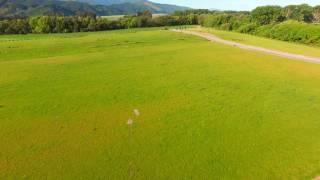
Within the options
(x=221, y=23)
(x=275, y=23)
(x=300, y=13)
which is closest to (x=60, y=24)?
(x=221, y=23)

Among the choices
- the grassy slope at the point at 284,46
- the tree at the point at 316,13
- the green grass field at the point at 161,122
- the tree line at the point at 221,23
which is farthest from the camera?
the tree at the point at 316,13

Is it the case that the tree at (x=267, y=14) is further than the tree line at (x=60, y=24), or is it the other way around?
the tree at (x=267, y=14)

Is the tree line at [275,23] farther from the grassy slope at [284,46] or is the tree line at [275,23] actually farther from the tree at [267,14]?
the grassy slope at [284,46]

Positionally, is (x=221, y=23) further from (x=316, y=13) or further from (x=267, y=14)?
(x=316, y=13)

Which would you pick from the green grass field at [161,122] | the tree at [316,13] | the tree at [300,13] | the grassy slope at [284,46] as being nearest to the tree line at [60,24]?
the grassy slope at [284,46]

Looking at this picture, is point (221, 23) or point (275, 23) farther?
point (221, 23)

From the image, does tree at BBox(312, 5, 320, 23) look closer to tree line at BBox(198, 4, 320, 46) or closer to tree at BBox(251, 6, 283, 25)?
tree line at BBox(198, 4, 320, 46)

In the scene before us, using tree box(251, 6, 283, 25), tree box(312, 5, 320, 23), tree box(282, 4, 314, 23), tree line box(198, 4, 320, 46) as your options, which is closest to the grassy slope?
tree line box(198, 4, 320, 46)

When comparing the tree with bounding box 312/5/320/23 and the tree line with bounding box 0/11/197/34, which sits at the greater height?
the tree with bounding box 312/5/320/23
